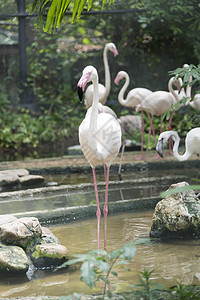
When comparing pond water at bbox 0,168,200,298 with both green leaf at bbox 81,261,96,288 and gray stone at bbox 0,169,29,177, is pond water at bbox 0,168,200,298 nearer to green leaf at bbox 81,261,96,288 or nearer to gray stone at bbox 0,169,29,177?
gray stone at bbox 0,169,29,177

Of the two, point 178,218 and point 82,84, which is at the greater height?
point 82,84

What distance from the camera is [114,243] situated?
3.81m

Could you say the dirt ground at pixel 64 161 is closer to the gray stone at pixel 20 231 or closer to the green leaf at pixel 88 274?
the gray stone at pixel 20 231

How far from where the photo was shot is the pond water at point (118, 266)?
2.90 meters

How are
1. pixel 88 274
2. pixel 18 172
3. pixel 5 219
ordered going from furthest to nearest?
pixel 18 172, pixel 5 219, pixel 88 274

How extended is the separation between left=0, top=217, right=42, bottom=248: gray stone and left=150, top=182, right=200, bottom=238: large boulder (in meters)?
0.96

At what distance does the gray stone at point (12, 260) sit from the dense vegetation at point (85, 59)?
5.93 meters

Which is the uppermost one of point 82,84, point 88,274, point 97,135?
point 82,84

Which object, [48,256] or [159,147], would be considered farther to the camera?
[159,147]

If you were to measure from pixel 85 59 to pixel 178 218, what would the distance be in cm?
633

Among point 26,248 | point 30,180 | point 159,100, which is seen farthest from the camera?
point 159,100

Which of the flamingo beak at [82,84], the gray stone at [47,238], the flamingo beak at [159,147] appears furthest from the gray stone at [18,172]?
the flamingo beak at [82,84]

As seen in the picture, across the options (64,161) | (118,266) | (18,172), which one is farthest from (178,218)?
(64,161)

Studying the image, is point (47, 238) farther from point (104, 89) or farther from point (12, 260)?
point (104, 89)
